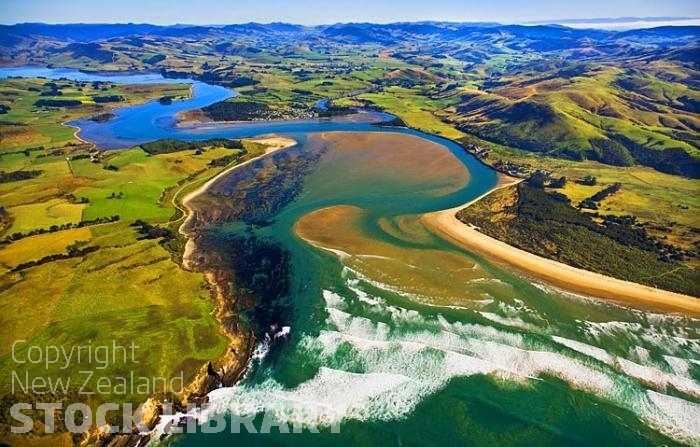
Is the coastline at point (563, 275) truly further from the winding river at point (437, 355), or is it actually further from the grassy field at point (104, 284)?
the grassy field at point (104, 284)

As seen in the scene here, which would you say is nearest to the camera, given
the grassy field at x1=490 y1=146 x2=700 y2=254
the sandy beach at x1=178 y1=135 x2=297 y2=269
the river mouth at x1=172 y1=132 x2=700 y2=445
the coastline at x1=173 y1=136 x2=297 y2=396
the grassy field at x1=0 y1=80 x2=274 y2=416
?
the river mouth at x1=172 y1=132 x2=700 y2=445

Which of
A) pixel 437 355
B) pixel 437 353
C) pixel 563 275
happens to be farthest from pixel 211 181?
pixel 563 275

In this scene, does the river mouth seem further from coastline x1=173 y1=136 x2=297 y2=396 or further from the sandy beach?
the sandy beach

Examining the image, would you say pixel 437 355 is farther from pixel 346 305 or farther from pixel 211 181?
pixel 211 181

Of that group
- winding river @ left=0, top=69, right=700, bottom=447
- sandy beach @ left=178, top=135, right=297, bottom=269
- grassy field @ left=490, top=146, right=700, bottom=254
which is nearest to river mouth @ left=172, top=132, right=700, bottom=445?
winding river @ left=0, top=69, right=700, bottom=447

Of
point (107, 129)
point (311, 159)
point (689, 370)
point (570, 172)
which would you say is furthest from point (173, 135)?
point (689, 370)

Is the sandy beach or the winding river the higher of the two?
the sandy beach

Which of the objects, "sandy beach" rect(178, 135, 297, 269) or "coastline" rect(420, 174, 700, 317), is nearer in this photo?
"coastline" rect(420, 174, 700, 317)

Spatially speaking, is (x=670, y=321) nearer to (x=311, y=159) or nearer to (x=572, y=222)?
(x=572, y=222)
